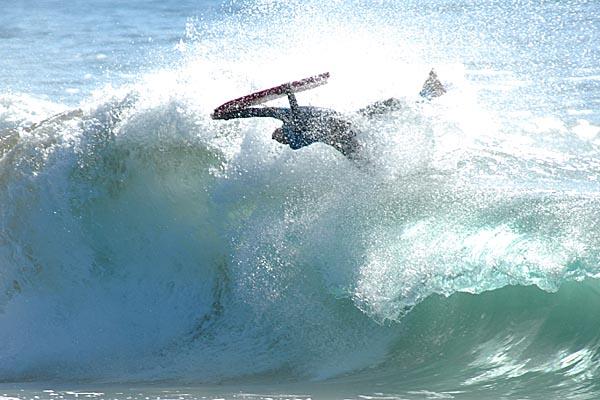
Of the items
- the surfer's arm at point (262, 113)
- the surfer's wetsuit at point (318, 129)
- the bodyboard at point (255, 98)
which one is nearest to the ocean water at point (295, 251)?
the surfer's wetsuit at point (318, 129)

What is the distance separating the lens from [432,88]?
11414mm

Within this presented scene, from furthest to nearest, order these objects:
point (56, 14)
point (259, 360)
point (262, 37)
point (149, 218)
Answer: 1. point (56, 14)
2. point (262, 37)
3. point (149, 218)
4. point (259, 360)

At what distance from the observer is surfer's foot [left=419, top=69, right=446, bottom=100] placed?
11.4 meters

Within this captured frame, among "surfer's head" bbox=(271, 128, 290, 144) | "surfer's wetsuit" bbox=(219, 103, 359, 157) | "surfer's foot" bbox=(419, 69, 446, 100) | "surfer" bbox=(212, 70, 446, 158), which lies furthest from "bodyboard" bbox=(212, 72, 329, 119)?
"surfer's foot" bbox=(419, 69, 446, 100)

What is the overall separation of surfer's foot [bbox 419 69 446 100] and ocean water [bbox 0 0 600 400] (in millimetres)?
140

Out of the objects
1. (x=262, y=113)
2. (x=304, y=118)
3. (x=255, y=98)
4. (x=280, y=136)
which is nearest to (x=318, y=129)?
(x=304, y=118)

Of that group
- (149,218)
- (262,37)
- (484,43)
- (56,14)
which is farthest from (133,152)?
(56,14)

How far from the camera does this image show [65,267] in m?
11.1

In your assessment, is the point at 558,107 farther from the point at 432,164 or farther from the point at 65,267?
the point at 65,267

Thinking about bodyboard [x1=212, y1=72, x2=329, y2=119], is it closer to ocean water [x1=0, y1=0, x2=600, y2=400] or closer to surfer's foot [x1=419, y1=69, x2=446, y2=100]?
ocean water [x1=0, y1=0, x2=600, y2=400]

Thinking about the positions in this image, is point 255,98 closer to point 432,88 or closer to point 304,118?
point 304,118

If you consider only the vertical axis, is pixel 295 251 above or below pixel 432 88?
below

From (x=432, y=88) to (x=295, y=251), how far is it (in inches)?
98.4

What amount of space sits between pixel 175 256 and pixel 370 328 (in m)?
2.43
